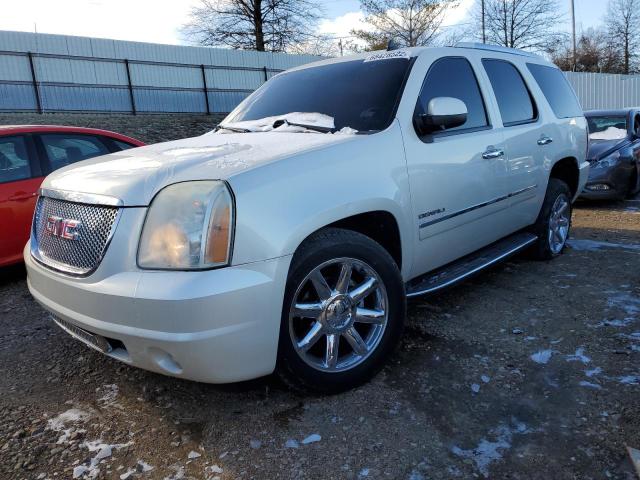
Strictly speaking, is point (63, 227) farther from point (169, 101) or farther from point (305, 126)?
point (169, 101)

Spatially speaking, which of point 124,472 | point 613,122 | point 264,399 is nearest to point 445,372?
point 264,399

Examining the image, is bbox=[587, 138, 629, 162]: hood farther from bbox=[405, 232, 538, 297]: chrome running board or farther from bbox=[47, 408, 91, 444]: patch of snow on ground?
bbox=[47, 408, 91, 444]: patch of snow on ground

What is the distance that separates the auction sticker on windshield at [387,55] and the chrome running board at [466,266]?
1.44 metres

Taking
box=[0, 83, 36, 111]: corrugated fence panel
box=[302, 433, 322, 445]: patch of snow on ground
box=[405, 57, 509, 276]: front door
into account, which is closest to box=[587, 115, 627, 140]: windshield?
box=[405, 57, 509, 276]: front door

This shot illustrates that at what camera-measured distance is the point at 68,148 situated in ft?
17.1

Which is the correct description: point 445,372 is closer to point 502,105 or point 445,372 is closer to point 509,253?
point 509,253

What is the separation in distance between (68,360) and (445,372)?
2257 millimetres

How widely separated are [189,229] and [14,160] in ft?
11.8

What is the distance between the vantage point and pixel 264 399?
2.62 metres

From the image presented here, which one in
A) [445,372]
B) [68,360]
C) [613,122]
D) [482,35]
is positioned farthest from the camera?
[482,35]

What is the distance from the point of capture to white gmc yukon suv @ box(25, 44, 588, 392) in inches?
84.4

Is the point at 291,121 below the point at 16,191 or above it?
above

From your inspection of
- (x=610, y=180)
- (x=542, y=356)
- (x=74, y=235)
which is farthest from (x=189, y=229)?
(x=610, y=180)

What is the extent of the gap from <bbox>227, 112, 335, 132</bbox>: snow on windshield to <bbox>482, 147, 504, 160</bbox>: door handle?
1.16 meters
